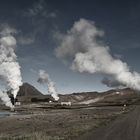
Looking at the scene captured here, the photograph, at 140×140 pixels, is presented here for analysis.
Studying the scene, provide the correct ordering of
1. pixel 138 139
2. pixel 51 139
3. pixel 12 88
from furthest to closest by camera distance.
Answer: pixel 12 88 < pixel 51 139 < pixel 138 139

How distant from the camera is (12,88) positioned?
170 meters

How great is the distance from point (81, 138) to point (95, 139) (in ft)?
5.75

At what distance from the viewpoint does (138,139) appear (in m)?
28.5

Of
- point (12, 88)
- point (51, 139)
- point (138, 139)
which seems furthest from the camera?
point (12, 88)

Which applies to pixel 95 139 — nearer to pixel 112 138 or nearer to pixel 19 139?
pixel 112 138

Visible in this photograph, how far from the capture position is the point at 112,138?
29.7 metres

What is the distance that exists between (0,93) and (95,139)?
157 meters

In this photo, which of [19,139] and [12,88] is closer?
[19,139]

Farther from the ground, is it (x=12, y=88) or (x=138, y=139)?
(x=12, y=88)

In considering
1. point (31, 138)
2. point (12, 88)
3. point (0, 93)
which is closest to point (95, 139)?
point (31, 138)

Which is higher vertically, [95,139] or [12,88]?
[12,88]

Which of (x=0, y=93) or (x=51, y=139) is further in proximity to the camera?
(x=0, y=93)

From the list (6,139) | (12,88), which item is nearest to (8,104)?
(12,88)

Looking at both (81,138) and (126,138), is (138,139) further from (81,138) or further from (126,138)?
(81,138)
